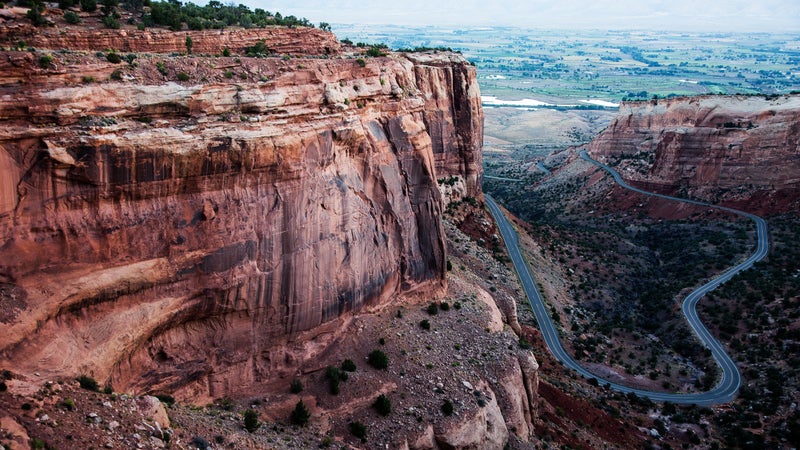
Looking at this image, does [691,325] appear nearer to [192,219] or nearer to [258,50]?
[258,50]

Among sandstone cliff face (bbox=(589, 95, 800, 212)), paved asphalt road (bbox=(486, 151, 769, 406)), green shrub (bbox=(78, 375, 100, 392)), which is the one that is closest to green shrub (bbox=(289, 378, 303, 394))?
green shrub (bbox=(78, 375, 100, 392))

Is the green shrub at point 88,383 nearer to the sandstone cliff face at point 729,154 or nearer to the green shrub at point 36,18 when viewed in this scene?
the green shrub at point 36,18

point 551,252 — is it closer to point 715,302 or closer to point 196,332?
point 715,302

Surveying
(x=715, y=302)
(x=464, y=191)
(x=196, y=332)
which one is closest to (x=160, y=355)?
(x=196, y=332)

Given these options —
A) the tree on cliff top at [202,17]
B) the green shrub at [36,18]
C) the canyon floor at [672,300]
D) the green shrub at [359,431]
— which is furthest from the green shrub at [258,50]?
the canyon floor at [672,300]

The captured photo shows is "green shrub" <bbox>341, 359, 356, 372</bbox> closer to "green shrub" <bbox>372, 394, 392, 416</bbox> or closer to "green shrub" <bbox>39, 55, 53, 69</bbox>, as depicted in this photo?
"green shrub" <bbox>372, 394, 392, 416</bbox>

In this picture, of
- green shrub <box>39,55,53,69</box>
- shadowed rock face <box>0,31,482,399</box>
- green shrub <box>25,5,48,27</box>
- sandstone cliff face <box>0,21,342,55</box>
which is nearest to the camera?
shadowed rock face <box>0,31,482,399</box>

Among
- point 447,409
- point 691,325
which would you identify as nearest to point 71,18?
point 447,409
